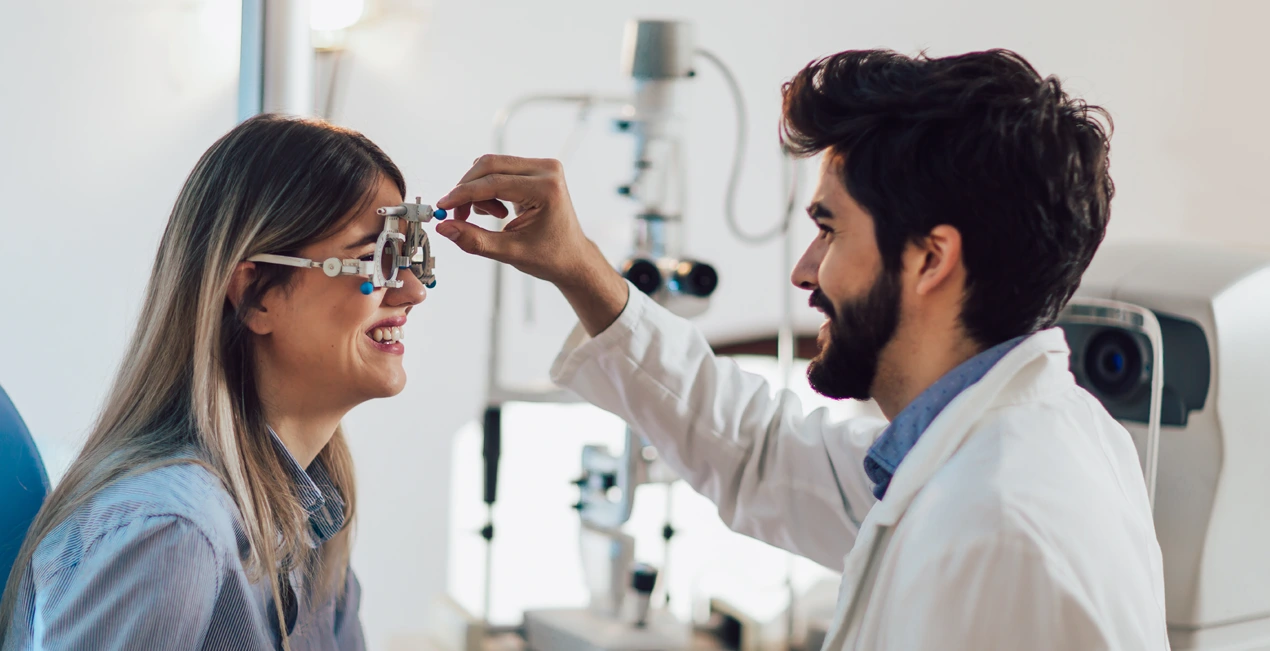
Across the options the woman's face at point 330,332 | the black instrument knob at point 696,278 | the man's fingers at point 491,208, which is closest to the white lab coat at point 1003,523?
the man's fingers at point 491,208

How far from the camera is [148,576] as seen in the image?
3.09 ft

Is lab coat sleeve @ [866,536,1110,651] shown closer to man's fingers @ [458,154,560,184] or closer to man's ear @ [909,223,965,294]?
man's ear @ [909,223,965,294]

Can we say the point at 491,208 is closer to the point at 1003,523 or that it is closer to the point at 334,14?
the point at 1003,523

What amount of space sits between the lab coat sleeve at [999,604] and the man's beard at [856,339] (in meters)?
0.32

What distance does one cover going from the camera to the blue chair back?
1.14m

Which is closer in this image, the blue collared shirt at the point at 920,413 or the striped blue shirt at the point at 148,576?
the striped blue shirt at the point at 148,576

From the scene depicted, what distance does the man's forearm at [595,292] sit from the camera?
4.62 ft

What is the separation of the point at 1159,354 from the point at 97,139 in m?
1.51

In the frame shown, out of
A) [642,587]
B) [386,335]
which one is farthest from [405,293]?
[642,587]

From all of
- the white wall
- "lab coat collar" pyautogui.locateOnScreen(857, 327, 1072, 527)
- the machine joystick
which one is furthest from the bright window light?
"lab coat collar" pyautogui.locateOnScreen(857, 327, 1072, 527)

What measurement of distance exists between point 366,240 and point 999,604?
2.46ft

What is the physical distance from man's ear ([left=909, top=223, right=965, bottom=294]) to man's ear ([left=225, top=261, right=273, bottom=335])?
712 millimetres

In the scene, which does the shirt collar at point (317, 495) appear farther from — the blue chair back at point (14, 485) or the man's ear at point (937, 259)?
the man's ear at point (937, 259)

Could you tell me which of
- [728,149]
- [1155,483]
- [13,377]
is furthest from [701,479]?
[728,149]
